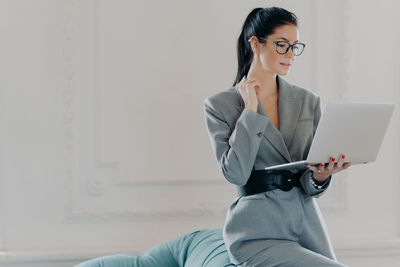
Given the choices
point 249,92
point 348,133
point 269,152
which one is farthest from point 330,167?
point 249,92

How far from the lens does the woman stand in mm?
1850

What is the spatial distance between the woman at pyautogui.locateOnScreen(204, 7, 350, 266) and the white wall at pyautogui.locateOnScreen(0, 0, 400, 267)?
2.50 feet

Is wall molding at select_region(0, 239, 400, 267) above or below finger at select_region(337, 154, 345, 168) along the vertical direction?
below

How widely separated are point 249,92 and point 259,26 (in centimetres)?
25

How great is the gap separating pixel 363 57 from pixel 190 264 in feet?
4.93

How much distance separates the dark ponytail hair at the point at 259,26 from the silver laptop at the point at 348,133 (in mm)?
426

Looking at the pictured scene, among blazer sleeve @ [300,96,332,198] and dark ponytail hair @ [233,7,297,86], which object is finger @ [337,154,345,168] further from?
dark ponytail hair @ [233,7,297,86]

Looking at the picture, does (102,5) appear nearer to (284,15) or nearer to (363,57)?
(284,15)

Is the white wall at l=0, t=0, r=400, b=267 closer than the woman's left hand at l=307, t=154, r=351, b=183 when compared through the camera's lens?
No

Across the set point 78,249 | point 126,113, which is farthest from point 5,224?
point 126,113

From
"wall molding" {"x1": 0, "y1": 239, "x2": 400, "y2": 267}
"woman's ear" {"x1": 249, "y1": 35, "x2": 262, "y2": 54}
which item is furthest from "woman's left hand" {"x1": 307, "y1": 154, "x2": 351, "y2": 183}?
"wall molding" {"x1": 0, "y1": 239, "x2": 400, "y2": 267}

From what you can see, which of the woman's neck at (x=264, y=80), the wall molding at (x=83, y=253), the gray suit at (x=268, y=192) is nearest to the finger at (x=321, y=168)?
the gray suit at (x=268, y=192)

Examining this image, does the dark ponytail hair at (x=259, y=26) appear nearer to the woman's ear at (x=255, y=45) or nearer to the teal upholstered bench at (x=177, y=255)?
Result: the woman's ear at (x=255, y=45)

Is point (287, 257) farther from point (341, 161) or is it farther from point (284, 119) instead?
point (284, 119)
